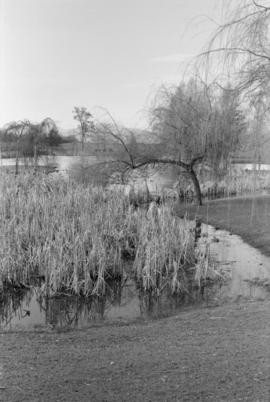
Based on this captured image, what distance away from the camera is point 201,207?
13.9m

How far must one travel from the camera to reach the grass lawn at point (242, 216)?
9.45m

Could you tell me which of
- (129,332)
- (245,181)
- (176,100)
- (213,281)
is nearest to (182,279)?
(213,281)

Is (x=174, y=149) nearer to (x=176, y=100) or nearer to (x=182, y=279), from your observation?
(x=176, y=100)

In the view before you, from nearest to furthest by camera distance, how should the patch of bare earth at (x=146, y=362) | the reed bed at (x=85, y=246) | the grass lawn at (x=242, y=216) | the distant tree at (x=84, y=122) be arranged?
the patch of bare earth at (x=146, y=362)
the reed bed at (x=85, y=246)
the grass lawn at (x=242, y=216)
the distant tree at (x=84, y=122)

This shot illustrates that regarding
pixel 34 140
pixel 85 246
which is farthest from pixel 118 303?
pixel 34 140

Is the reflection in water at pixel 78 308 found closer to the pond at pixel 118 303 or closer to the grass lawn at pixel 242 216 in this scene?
the pond at pixel 118 303

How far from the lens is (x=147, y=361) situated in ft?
10.9

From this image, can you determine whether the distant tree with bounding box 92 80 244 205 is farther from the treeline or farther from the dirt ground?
the dirt ground

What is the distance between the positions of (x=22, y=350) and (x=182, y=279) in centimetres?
339

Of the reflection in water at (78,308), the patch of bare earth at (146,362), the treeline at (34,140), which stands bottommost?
the reflection in water at (78,308)

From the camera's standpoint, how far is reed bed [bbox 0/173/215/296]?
6.15 m

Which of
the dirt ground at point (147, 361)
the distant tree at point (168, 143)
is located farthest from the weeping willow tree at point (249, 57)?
the distant tree at point (168, 143)

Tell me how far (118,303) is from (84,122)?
742 centimetres

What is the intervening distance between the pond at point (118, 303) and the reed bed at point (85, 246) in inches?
7.2
